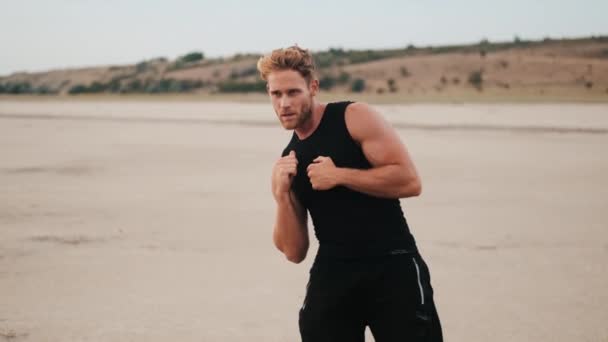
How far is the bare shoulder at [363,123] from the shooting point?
289 cm

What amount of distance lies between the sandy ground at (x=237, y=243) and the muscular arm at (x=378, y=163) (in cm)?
233

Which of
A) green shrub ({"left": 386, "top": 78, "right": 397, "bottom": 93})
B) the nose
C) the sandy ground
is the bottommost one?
green shrub ({"left": 386, "top": 78, "right": 397, "bottom": 93})

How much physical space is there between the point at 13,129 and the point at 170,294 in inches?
815

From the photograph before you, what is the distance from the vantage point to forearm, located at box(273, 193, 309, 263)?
314 cm

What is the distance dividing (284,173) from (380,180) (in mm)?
457

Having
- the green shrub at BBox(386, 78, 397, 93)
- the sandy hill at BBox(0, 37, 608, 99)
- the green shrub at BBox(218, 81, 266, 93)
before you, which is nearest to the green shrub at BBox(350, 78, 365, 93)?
the sandy hill at BBox(0, 37, 608, 99)

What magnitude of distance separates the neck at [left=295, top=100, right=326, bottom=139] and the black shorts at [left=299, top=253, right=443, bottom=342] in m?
0.60

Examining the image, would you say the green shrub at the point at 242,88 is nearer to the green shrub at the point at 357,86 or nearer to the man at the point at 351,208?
the green shrub at the point at 357,86

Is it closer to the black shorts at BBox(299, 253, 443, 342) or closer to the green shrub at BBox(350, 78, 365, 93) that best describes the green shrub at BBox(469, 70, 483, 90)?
the green shrub at BBox(350, 78, 365, 93)

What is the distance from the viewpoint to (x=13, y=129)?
79.2 feet

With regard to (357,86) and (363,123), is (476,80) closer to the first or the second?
(357,86)

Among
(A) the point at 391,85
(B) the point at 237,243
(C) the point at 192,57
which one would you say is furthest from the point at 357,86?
(C) the point at 192,57

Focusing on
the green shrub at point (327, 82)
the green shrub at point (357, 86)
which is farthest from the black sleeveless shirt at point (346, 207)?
the green shrub at point (327, 82)

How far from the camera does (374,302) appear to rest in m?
2.94
